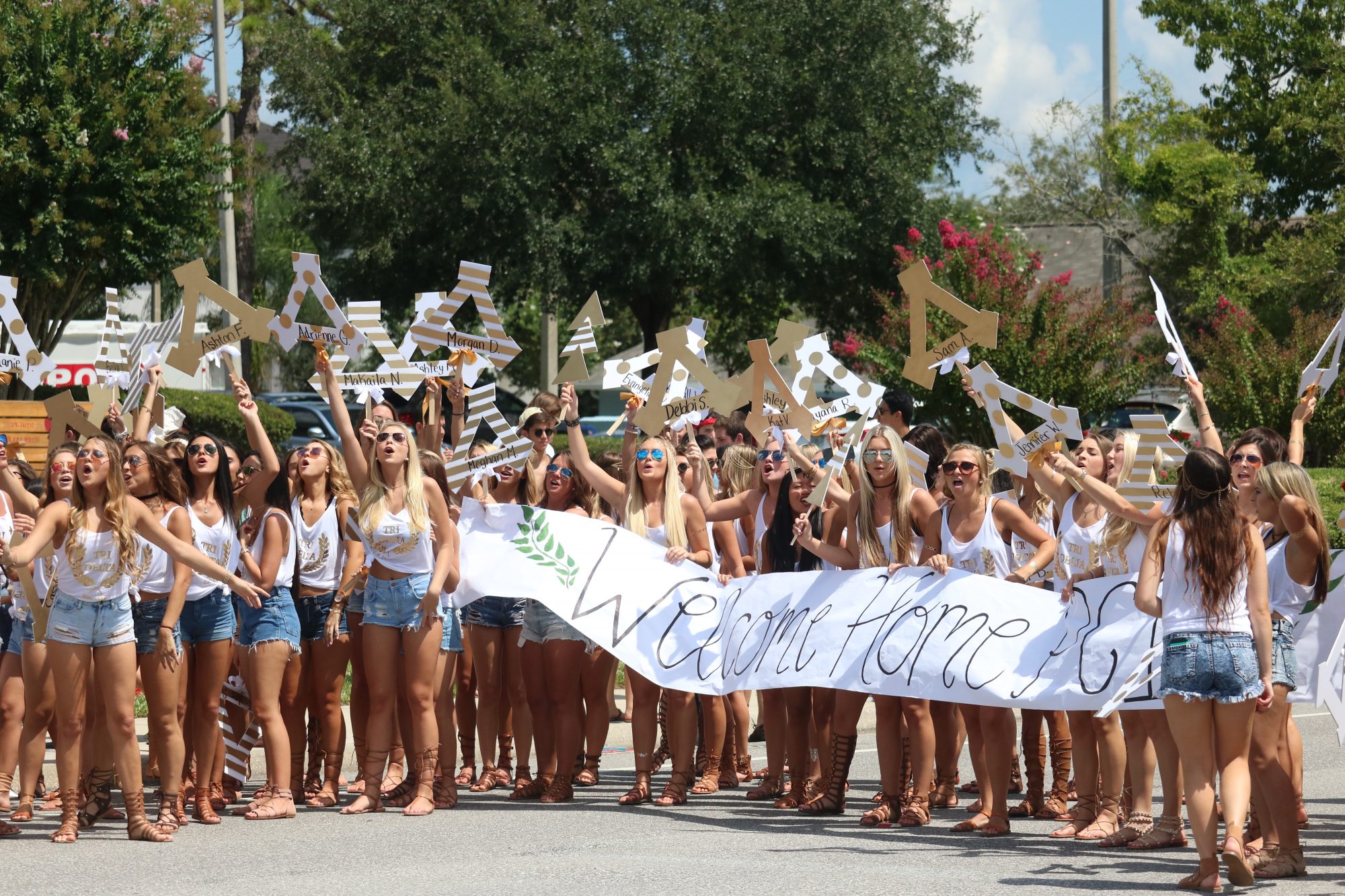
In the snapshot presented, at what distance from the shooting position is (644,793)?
27.8ft

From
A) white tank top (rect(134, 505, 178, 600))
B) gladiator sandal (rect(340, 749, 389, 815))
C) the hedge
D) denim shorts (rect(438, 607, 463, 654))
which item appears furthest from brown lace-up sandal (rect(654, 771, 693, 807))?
the hedge

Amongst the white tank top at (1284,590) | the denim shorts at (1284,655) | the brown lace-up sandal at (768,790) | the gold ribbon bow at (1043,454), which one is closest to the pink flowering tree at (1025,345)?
the brown lace-up sandal at (768,790)

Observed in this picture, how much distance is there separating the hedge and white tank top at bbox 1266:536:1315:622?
1640 centimetres

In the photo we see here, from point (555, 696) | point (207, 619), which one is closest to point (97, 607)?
point (207, 619)

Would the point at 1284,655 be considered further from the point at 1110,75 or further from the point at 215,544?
the point at 1110,75

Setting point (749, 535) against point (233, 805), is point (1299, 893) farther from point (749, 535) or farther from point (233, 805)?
point (233, 805)

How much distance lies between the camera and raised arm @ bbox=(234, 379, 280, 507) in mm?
8398

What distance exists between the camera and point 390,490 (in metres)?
8.21

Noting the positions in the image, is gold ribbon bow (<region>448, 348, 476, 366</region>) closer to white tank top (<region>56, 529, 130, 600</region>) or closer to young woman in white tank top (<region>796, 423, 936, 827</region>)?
young woman in white tank top (<region>796, 423, 936, 827</region>)

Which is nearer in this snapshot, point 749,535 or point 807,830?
point 807,830

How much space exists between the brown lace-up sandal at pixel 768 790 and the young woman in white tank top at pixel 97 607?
3.10 m

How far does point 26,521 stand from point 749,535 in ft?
13.8

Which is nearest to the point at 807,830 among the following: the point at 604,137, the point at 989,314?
the point at 989,314

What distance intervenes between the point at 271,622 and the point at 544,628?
1454mm
